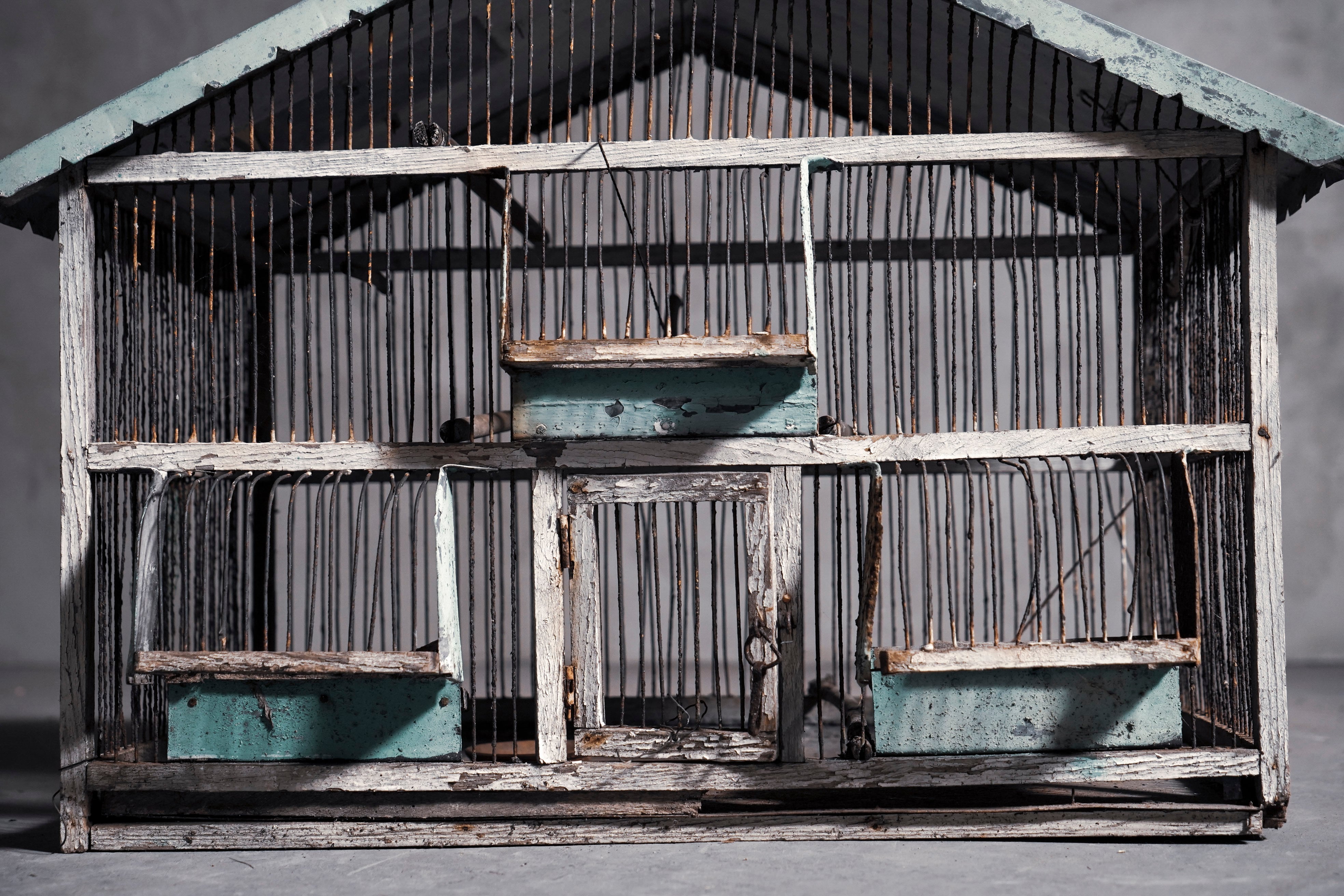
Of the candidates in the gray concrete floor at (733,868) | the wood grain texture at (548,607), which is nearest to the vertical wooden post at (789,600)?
the gray concrete floor at (733,868)

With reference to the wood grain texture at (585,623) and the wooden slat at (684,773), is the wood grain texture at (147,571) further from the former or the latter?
the wood grain texture at (585,623)

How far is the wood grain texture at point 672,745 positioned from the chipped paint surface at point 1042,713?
1.60ft

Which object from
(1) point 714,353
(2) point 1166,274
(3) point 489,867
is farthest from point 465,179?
(2) point 1166,274

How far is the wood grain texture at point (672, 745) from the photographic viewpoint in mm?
4418

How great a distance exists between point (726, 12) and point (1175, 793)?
3.94 meters

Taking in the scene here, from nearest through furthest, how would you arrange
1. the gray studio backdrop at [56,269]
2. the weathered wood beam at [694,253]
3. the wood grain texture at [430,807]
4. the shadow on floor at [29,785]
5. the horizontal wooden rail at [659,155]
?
the horizontal wooden rail at [659,155] < the wood grain texture at [430,807] < the shadow on floor at [29,785] < the weathered wood beam at [694,253] < the gray studio backdrop at [56,269]

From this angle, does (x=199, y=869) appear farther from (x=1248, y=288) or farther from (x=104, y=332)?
(x=1248, y=288)

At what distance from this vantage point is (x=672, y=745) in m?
4.45

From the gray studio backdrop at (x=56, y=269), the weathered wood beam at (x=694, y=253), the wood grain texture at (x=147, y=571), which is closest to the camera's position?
the wood grain texture at (x=147, y=571)

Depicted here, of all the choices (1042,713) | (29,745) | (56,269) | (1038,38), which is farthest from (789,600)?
(56,269)

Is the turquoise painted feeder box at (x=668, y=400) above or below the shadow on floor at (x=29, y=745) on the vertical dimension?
above

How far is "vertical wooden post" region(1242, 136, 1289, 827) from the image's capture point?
14.3 feet

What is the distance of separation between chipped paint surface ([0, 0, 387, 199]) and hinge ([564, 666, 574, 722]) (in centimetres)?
257

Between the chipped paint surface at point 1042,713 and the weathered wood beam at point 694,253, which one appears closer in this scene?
the chipped paint surface at point 1042,713
